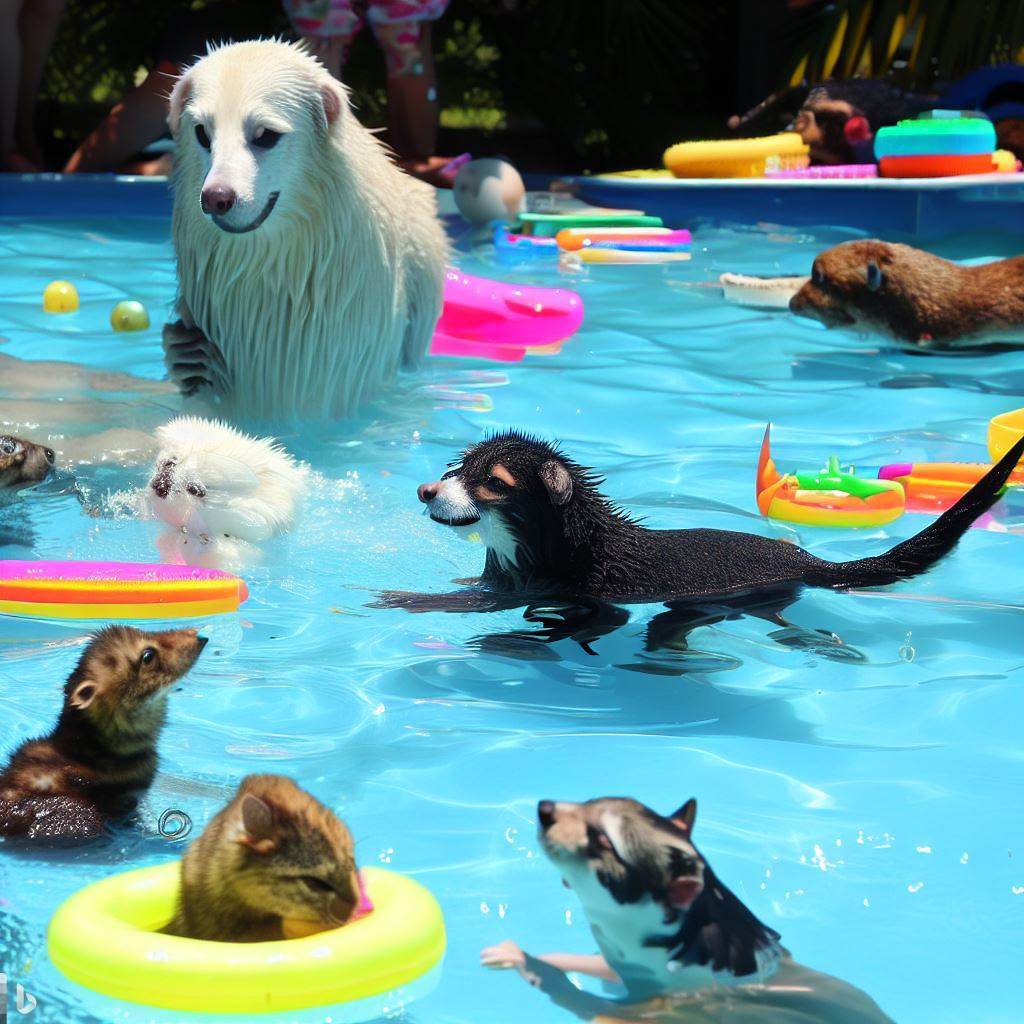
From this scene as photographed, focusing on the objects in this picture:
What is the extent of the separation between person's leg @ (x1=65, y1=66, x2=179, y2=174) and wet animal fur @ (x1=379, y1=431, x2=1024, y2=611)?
7.71m

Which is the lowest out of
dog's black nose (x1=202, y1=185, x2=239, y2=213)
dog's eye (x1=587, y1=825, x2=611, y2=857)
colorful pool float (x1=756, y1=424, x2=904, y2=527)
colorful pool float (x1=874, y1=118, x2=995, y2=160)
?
colorful pool float (x1=756, y1=424, x2=904, y2=527)

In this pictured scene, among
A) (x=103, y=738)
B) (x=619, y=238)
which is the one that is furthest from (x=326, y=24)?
(x=103, y=738)

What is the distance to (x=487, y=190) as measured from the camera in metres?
10.3

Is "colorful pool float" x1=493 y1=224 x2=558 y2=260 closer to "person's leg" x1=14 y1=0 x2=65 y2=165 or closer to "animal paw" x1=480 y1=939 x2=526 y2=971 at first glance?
"person's leg" x1=14 y1=0 x2=65 y2=165

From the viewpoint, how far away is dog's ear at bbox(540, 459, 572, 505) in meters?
4.01

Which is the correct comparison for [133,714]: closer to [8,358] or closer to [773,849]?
[773,849]

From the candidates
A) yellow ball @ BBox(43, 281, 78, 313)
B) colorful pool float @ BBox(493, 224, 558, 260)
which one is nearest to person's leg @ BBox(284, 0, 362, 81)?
colorful pool float @ BBox(493, 224, 558, 260)

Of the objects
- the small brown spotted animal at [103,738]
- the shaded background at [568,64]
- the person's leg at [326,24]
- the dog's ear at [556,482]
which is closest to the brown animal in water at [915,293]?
the dog's ear at [556,482]

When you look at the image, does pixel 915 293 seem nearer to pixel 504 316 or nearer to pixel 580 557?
pixel 504 316

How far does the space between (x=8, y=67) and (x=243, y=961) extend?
31.5 ft

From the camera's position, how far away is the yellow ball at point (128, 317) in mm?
7922


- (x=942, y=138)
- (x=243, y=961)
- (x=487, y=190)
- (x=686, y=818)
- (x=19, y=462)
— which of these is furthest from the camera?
(x=487, y=190)

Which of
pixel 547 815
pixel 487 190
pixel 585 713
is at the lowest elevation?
pixel 585 713

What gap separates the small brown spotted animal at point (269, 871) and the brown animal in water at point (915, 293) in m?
5.36
